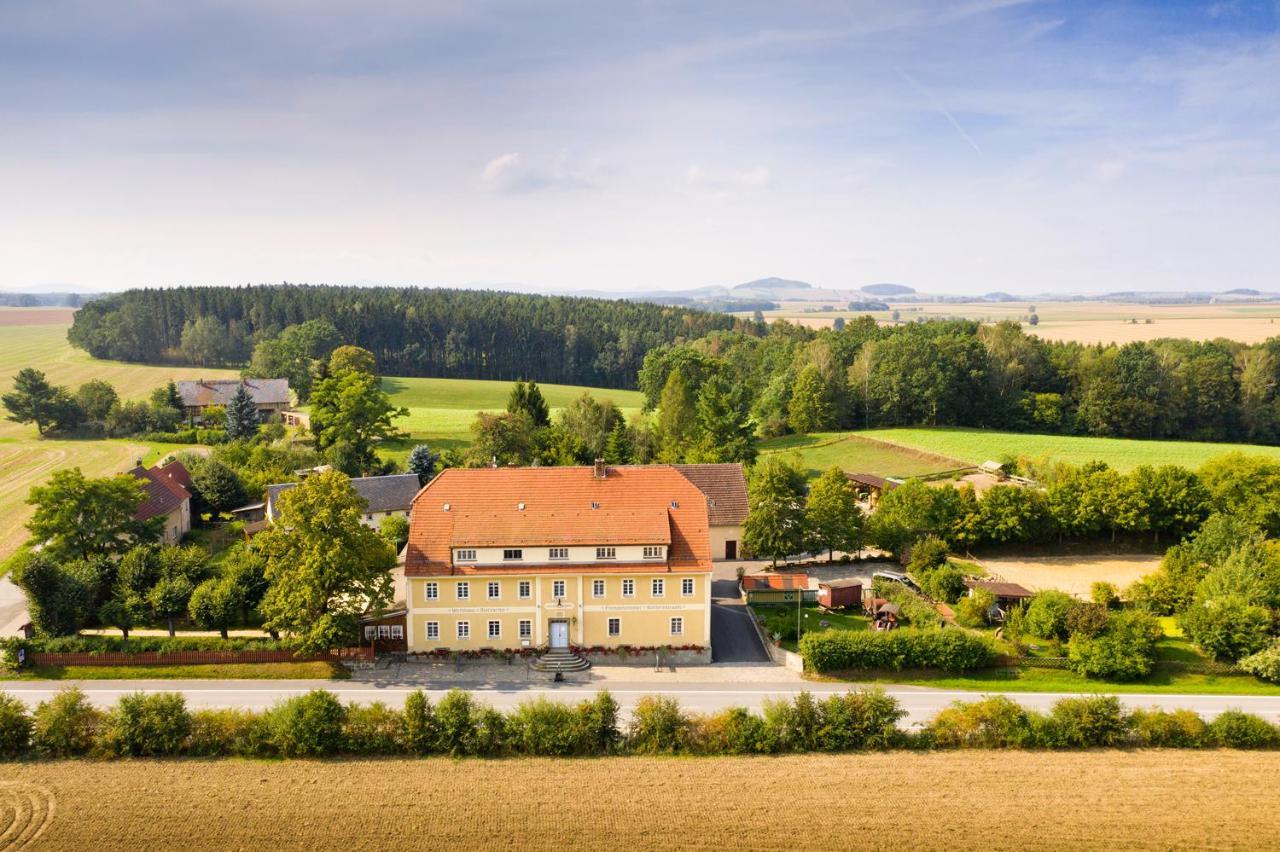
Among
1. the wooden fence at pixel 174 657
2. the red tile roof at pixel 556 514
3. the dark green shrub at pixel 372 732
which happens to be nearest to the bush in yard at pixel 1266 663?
the red tile roof at pixel 556 514

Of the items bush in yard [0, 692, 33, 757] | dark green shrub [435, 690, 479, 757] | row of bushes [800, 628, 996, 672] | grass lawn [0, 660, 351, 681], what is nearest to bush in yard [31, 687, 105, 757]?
bush in yard [0, 692, 33, 757]

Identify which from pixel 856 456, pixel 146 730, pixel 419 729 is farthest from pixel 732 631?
pixel 856 456

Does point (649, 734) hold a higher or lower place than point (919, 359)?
lower

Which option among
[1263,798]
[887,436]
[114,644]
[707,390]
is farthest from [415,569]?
[887,436]

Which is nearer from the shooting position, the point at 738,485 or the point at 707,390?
the point at 738,485

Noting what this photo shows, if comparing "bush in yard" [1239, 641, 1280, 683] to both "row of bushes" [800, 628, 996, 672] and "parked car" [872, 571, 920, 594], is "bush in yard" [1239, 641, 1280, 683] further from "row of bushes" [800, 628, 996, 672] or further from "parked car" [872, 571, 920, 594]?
"parked car" [872, 571, 920, 594]

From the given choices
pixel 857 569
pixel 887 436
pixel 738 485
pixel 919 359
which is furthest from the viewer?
pixel 919 359

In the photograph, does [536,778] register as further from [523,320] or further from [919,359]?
[523,320]
